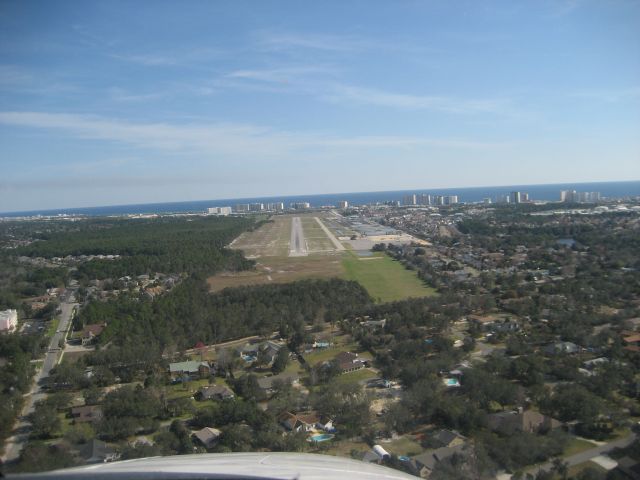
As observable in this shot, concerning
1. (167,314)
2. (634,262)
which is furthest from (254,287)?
(634,262)

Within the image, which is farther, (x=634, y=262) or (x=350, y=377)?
(x=634, y=262)

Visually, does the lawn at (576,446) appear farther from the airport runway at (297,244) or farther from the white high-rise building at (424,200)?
the white high-rise building at (424,200)

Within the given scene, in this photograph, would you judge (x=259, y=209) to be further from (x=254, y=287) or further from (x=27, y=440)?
(x=27, y=440)

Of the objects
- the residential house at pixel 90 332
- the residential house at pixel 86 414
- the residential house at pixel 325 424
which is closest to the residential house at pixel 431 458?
the residential house at pixel 325 424

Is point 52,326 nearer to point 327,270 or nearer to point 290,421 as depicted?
point 290,421

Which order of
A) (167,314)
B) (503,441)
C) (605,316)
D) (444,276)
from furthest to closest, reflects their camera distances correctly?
(444,276)
(167,314)
(605,316)
(503,441)

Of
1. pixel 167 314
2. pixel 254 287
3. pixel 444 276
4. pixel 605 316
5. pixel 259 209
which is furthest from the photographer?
pixel 259 209

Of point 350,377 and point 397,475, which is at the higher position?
point 397,475

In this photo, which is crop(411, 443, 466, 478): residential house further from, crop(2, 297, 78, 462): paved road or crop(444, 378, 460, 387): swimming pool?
crop(2, 297, 78, 462): paved road
